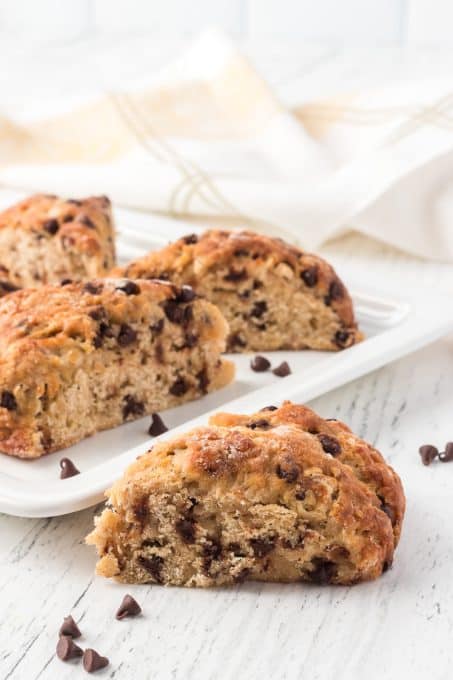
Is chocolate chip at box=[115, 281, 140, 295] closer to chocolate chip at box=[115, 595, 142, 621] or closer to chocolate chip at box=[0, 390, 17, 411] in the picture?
chocolate chip at box=[0, 390, 17, 411]

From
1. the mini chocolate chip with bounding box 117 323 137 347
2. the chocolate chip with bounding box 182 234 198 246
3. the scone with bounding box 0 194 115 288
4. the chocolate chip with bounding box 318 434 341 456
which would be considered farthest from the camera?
the scone with bounding box 0 194 115 288

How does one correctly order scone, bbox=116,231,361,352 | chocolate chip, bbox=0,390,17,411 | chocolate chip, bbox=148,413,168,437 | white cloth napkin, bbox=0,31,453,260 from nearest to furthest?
1. chocolate chip, bbox=0,390,17,411
2. chocolate chip, bbox=148,413,168,437
3. scone, bbox=116,231,361,352
4. white cloth napkin, bbox=0,31,453,260

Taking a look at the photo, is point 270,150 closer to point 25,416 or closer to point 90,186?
point 90,186

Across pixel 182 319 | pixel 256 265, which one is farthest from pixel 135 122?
pixel 182 319

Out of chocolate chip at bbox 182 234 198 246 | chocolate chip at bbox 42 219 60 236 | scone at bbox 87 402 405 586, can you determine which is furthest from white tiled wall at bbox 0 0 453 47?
scone at bbox 87 402 405 586

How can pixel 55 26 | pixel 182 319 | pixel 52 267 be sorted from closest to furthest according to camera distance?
1. pixel 182 319
2. pixel 52 267
3. pixel 55 26

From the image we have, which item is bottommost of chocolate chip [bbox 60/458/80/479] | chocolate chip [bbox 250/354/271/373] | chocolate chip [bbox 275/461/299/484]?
chocolate chip [bbox 250/354/271/373]

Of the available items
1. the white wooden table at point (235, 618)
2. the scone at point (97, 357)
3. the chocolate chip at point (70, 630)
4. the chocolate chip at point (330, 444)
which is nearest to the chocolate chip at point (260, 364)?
the scone at point (97, 357)
